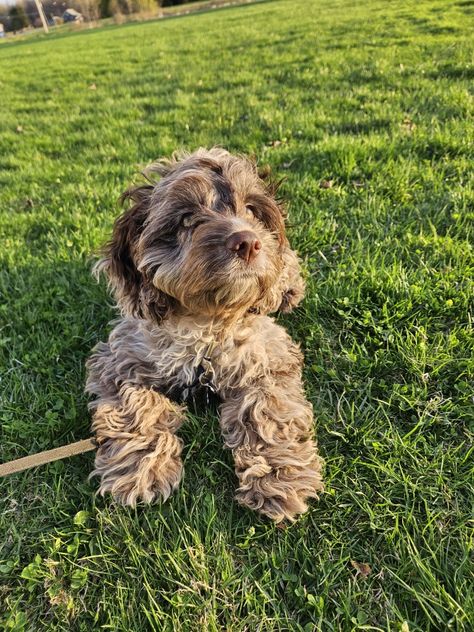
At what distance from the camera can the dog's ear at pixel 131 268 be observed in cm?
276

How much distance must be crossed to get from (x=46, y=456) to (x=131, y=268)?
109 centimetres

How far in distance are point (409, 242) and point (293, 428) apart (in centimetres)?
195

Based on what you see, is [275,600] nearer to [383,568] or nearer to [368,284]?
[383,568]

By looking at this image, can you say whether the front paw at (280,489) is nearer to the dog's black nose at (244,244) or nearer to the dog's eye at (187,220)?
the dog's black nose at (244,244)

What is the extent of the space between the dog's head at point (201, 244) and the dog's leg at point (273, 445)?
512 millimetres

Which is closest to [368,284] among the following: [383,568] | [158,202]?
[158,202]

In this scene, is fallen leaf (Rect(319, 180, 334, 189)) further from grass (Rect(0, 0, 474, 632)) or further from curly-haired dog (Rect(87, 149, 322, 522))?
curly-haired dog (Rect(87, 149, 322, 522))

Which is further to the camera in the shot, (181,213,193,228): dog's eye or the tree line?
the tree line

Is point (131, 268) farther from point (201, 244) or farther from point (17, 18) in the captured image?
point (17, 18)

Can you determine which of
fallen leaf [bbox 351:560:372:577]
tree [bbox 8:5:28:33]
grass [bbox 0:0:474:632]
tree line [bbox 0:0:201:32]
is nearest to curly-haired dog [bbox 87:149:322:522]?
grass [bbox 0:0:474:632]

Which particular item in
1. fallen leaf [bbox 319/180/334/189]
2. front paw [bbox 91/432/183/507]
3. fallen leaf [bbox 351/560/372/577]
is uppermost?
fallen leaf [bbox 319/180/334/189]

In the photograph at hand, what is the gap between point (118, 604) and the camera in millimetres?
2172

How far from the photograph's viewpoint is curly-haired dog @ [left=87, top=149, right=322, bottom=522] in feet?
8.14

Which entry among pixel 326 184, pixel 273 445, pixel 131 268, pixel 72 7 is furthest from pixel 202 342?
pixel 72 7
